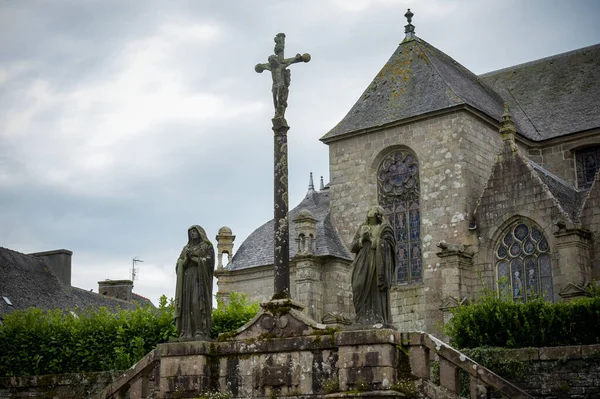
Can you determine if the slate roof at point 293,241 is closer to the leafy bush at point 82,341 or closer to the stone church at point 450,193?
the stone church at point 450,193

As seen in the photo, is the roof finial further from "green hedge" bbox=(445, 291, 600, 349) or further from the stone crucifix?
"green hedge" bbox=(445, 291, 600, 349)

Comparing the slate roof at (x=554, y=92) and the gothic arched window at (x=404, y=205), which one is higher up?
the slate roof at (x=554, y=92)

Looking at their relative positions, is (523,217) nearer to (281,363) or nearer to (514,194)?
(514,194)

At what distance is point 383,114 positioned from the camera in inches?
1080

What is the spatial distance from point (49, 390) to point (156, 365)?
493 cm

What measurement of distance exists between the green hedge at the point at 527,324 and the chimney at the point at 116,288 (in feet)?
73.2

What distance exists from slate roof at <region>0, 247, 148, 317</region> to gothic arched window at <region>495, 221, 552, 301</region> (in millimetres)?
13401

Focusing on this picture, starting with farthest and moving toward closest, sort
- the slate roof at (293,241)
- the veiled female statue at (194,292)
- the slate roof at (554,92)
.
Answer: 1. the slate roof at (554,92)
2. the slate roof at (293,241)
3. the veiled female statue at (194,292)

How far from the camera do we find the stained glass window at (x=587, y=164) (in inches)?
1051

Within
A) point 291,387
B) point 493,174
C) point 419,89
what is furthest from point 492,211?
point 291,387

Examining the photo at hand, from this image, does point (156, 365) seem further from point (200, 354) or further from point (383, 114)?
point (383, 114)

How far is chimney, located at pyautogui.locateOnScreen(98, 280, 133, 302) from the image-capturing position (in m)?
36.7

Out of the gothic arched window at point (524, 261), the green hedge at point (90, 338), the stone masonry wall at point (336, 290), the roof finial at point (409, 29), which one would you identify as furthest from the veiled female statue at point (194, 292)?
the roof finial at point (409, 29)

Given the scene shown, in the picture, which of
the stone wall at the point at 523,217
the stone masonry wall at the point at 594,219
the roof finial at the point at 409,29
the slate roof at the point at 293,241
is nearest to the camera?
the stone wall at the point at 523,217
